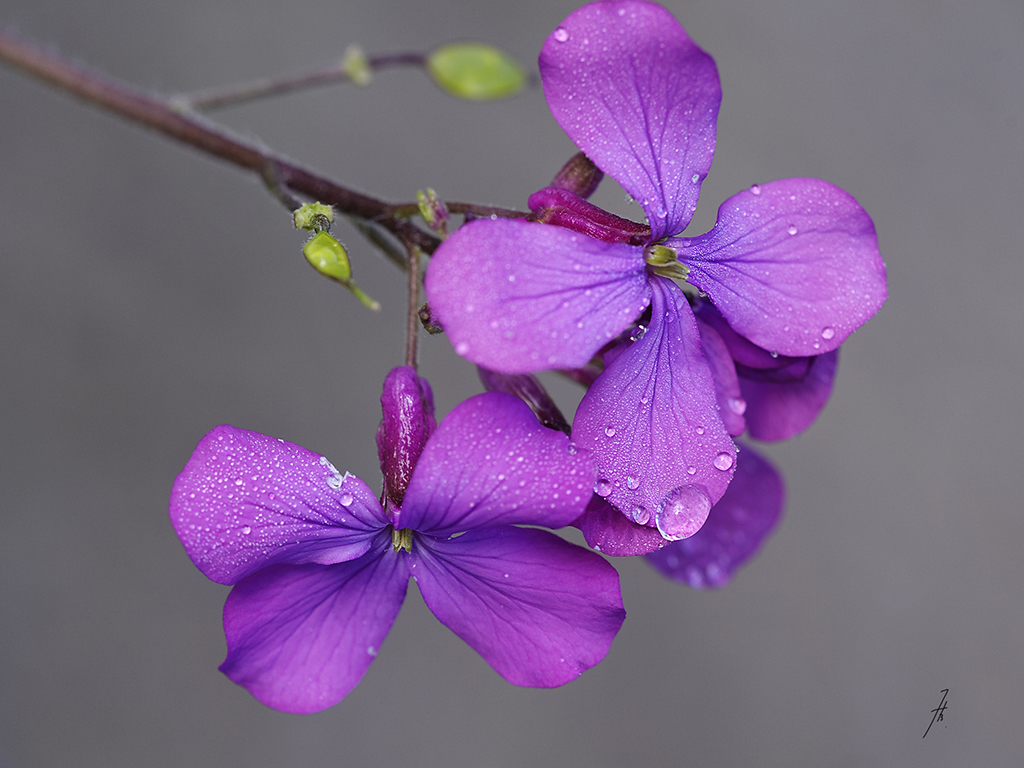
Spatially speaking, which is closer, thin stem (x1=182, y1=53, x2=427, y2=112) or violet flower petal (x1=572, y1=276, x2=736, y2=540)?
violet flower petal (x1=572, y1=276, x2=736, y2=540)

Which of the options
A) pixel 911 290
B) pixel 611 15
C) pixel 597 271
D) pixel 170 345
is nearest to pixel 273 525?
pixel 597 271

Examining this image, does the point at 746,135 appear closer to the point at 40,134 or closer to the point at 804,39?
the point at 804,39

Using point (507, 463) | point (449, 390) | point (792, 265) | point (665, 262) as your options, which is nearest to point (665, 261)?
point (665, 262)

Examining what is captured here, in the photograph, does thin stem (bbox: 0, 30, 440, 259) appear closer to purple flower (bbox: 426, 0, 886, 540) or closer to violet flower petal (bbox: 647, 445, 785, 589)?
purple flower (bbox: 426, 0, 886, 540)

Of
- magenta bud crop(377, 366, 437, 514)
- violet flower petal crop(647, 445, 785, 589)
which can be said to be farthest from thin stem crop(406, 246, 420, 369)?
violet flower petal crop(647, 445, 785, 589)

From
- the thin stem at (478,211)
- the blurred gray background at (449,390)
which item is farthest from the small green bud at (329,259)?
the blurred gray background at (449,390)

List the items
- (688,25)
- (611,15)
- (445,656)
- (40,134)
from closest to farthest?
1. (611,15)
2. (40,134)
3. (445,656)
4. (688,25)
